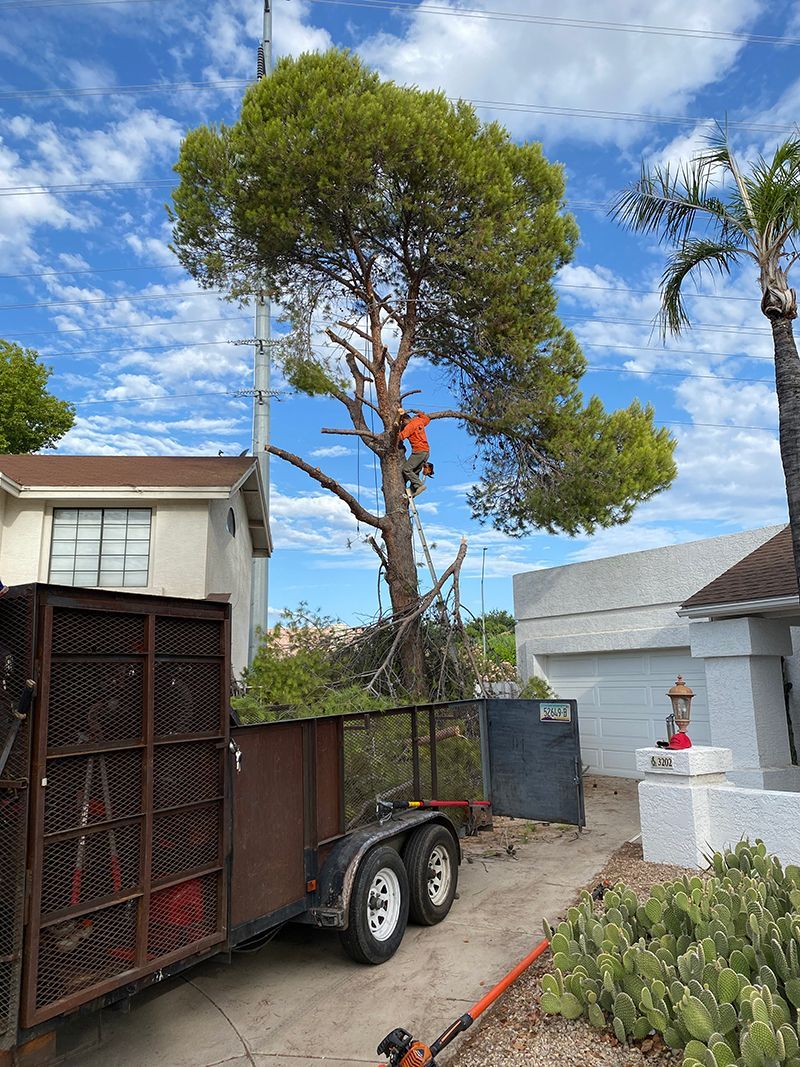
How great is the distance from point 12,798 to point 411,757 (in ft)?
13.2

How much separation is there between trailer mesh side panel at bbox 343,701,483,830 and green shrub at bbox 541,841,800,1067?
185 centimetres

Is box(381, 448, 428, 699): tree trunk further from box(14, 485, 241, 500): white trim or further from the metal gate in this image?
the metal gate

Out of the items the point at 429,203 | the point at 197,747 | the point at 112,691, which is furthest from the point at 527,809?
the point at 429,203

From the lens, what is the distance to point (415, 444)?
46.0ft

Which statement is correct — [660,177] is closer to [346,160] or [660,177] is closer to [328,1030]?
[346,160]

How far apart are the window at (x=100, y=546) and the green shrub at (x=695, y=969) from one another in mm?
9694

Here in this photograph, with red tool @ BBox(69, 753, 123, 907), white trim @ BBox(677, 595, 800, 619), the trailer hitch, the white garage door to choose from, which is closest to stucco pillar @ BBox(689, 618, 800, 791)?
white trim @ BBox(677, 595, 800, 619)

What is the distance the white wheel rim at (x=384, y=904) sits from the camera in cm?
564

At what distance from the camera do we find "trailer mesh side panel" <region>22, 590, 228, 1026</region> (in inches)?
135

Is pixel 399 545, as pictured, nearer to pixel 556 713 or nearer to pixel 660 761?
pixel 556 713

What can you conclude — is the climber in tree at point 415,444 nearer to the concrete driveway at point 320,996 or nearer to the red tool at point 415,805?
the red tool at point 415,805

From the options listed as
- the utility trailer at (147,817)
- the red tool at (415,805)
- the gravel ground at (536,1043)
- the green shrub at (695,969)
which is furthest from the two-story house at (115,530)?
the green shrub at (695,969)

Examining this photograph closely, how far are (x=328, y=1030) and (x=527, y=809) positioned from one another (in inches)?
A: 180

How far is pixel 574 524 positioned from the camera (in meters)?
15.2
